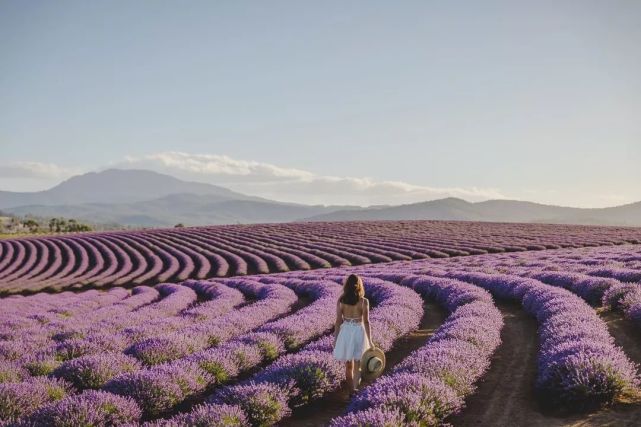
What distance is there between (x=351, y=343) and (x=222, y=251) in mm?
40477

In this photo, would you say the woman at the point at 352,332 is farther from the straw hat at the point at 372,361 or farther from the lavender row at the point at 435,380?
the lavender row at the point at 435,380

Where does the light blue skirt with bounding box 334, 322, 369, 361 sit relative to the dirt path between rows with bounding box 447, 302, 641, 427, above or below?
above

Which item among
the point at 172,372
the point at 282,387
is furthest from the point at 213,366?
the point at 282,387

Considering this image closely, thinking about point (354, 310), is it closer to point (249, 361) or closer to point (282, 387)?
point (282, 387)

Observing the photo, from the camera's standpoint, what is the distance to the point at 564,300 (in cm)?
1168

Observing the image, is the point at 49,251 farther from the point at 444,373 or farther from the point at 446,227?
the point at 444,373

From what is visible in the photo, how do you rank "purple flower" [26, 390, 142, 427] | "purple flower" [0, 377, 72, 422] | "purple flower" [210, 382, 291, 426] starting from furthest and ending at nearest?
"purple flower" [0, 377, 72, 422] < "purple flower" [210, 382, 291, 426] < "purple flower" [26, 390, 142, 427]

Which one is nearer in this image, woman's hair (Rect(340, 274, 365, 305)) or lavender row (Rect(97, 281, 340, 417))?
lavender row (Rect(97, 281, 340, 417))

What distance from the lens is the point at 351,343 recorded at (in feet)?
26.6

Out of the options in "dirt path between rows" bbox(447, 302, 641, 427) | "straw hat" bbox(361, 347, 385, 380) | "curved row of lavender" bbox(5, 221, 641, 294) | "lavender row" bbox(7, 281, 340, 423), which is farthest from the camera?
"curved row of lavender" bbox(5, 221, 641, 294)

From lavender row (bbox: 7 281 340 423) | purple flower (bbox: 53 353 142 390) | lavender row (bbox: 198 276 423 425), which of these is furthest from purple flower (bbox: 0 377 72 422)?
lavender row (bbox: 198 276 423 425)

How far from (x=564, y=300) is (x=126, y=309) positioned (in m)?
13.4

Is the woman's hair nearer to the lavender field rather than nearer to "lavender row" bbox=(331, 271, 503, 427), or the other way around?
the lavender field

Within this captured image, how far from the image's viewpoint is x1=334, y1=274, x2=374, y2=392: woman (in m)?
8.11
